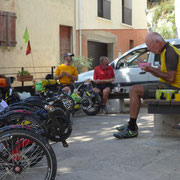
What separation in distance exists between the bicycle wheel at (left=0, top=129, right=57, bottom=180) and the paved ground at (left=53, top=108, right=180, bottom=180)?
530 mm

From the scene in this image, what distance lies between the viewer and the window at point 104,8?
68.9 feet

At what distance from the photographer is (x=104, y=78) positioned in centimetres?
976

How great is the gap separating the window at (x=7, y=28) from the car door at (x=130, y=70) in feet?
17.8

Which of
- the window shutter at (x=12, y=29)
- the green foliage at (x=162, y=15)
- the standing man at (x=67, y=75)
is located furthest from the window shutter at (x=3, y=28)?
the green foliage at (x=162, y=15)

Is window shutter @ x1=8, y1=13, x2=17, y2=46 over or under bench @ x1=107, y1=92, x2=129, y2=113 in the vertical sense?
over

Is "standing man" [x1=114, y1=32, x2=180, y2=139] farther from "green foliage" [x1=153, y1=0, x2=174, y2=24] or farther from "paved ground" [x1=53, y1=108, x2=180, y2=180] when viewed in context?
"green foliage" [x1=153, y1=0, x2=174, y2=24]

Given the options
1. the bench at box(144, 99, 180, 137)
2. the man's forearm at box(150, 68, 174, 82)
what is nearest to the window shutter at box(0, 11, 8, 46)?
the bench at box(144, 99, 180, 137)

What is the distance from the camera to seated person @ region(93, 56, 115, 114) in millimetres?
9672

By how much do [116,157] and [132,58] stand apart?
626 centimetres

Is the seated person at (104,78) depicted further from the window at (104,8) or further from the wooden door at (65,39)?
the window at (104,8)

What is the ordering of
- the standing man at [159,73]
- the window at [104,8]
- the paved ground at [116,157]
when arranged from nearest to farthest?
the paved ground at [116,157] → the standing man at [159,73] → the window at [104,8]

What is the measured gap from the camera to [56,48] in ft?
56.1

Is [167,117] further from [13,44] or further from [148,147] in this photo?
[13,44]

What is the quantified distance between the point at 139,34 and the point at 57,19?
943 centimetres
